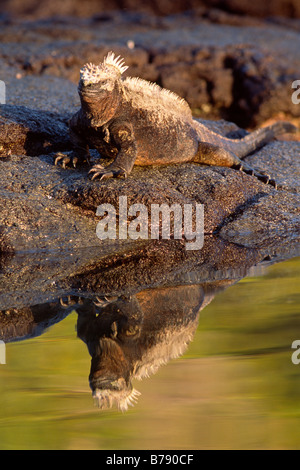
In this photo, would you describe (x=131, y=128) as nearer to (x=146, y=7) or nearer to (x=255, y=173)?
(x=255, y=173)

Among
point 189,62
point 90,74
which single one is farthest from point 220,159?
point 189,62

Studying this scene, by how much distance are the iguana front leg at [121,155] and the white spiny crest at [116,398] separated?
275 cm

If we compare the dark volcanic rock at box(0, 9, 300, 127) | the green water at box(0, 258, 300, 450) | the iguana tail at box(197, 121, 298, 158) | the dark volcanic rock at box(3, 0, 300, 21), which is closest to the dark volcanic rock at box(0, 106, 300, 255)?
the iguana tail at box(197, 121, 298, 158)

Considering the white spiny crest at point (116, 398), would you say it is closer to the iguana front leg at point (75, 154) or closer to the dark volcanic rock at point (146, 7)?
the iguana front leg at point (75, 154)

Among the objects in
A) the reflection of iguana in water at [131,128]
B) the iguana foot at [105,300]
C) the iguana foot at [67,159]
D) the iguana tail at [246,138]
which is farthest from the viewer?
the iguana tail at [246,138]

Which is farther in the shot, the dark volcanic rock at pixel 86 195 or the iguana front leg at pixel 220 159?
the iguana front leg at pixel 220 159

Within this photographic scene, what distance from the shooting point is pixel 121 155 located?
557cm

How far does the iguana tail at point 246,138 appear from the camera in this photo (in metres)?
6.63

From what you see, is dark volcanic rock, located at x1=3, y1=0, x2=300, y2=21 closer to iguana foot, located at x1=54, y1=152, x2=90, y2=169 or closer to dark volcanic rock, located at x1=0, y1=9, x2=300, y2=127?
dark volcanic rock, located at x1=0, y1=9, x2=300, y2=127

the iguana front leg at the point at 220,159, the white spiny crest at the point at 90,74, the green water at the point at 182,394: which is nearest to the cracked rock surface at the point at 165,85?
the iguana front leg at the point at 220,159

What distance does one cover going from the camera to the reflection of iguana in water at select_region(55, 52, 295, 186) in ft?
18.0

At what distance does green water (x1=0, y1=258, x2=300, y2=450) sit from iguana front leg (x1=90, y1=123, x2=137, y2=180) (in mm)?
1890

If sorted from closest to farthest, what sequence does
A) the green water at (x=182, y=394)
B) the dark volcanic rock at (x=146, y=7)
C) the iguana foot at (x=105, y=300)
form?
1. the green water at (x=182, y=394)
2. the iguana foot at (x=105, y=300)
3. the dark volcanic rock at (x=146, y=7)

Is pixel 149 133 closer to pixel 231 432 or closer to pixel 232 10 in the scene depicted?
pixel 231 432
